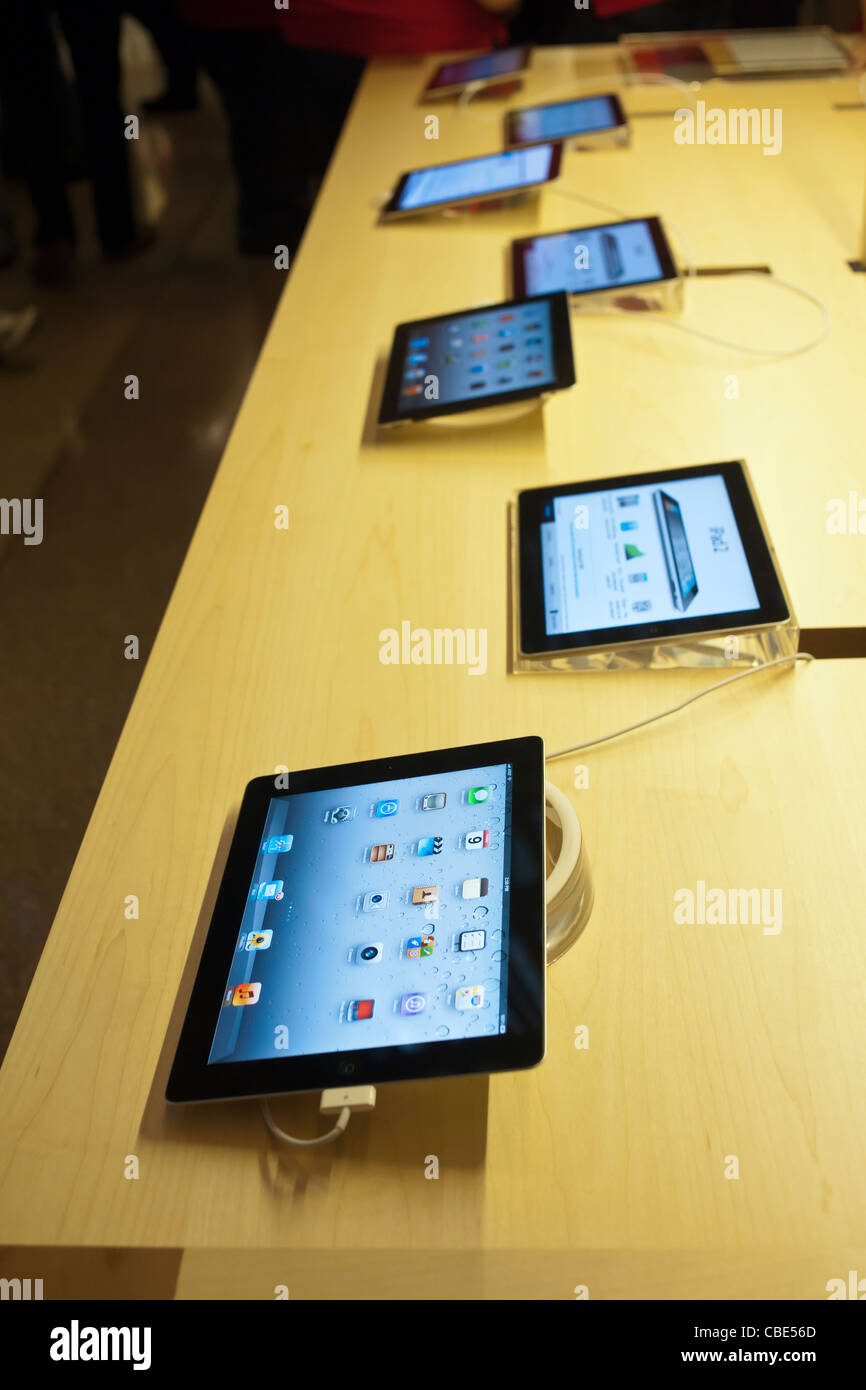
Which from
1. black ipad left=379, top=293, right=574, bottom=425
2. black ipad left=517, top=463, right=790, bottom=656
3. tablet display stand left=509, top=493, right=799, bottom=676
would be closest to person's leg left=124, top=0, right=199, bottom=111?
black ipad left=379, top=293, right=574, bottom=425

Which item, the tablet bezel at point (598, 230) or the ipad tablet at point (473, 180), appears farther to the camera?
the ipad tablet at point (473, 180)

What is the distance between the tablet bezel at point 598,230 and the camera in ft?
4.73

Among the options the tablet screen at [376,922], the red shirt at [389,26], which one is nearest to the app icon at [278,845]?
the tablet screen at [376,922]

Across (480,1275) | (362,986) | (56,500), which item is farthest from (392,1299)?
(56,500)

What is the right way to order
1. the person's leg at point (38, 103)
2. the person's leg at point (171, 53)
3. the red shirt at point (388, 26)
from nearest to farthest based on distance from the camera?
1. the red shirt at point (388, 26)
2. the person's leg at point (38, 103)
3. the person's leg at point (171, 53)

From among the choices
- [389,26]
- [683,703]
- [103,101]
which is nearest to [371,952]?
[683,703]

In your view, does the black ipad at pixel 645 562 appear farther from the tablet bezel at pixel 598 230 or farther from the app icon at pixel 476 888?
the tablet bezel at pixel 598 230

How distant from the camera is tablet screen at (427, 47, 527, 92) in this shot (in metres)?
2.27

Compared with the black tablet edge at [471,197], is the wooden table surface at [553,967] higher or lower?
lower

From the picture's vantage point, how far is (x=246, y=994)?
719 mm

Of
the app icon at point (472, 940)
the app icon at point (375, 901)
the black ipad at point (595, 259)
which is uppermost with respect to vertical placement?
the black ipad at point (595, 259)

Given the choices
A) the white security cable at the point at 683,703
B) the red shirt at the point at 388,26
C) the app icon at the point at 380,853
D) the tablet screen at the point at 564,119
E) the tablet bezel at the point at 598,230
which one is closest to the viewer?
the app icon at the point at 380,853
